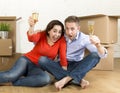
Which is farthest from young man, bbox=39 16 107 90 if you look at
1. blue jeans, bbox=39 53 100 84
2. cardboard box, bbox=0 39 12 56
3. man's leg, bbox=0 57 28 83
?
cardboard box, bbox=0 39 12 56

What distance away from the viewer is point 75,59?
2393 millimetres

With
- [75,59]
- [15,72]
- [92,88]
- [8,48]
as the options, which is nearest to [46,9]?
[8,48]

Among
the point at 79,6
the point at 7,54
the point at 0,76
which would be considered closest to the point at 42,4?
the point at 79,6

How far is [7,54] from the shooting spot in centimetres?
323

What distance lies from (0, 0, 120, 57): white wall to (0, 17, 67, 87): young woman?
150 centimetres

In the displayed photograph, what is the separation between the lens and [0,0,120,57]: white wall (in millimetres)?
3762

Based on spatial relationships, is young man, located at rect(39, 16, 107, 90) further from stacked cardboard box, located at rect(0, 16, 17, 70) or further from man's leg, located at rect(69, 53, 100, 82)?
stacked cardboard box, located at rect(0, 16, 17, 70)

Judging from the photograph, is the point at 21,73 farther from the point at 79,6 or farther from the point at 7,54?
the point at 79,6

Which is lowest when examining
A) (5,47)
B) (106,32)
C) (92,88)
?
(92,88)

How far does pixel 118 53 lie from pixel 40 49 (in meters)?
2.15

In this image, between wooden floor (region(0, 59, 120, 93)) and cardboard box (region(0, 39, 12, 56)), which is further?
cardboard box (region(0, 39, 12, 56))

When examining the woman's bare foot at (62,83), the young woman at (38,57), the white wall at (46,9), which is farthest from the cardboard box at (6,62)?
the woman's bare foot at (62,83)

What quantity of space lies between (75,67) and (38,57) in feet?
1.08

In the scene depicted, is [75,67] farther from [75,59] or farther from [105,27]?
[105,27]
